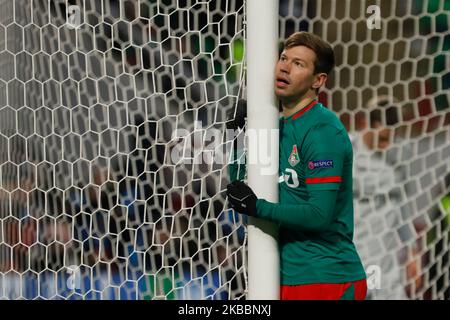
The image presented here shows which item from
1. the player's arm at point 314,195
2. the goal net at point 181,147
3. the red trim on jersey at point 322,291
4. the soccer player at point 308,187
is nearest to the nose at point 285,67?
the soccer player at point 308,187

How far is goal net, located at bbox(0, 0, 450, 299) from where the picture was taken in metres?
1.70

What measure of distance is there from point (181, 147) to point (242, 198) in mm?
712

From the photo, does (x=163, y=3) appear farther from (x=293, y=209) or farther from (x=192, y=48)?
(x=293, y=209)

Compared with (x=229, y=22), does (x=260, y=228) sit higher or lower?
lower

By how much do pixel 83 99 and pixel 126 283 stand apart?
51 centimetres

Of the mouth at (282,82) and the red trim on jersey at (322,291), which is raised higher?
the mouth at (282,82)

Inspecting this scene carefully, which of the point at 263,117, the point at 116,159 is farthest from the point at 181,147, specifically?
the point at 263,117

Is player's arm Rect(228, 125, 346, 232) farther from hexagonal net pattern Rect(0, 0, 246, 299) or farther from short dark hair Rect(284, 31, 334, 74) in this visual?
hexagonal net pattern Rect(0, 0, 246, 299)

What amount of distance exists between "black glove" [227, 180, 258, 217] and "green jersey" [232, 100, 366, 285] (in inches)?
0.5

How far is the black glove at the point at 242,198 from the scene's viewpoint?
109cm

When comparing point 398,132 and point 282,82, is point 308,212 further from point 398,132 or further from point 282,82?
point 398,132

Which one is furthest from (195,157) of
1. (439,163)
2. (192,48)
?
(439,163)

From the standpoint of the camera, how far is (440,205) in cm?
172

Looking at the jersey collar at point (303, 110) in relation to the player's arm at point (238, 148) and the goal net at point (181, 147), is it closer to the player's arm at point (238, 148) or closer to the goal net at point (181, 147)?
the player's arm at point (238, 148)
